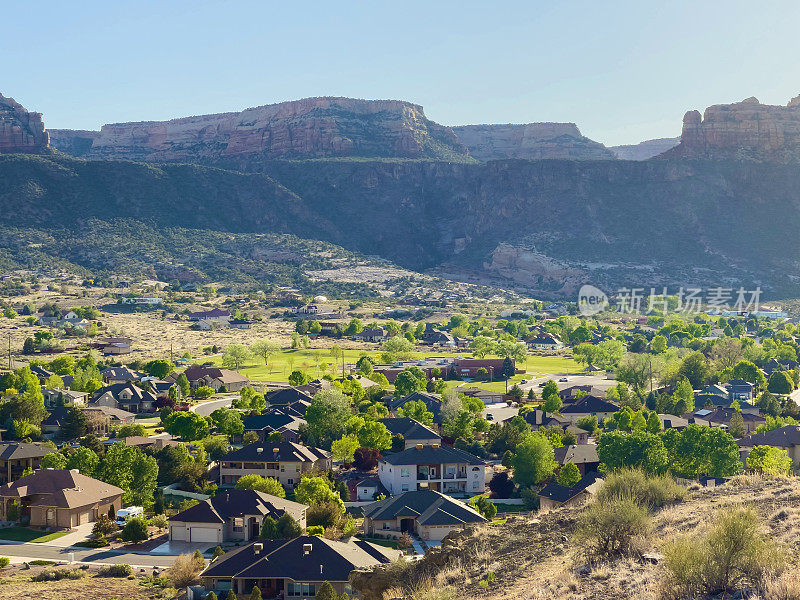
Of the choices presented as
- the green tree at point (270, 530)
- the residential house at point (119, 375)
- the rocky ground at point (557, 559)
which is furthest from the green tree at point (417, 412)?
the rocky ground at point (557, 559)

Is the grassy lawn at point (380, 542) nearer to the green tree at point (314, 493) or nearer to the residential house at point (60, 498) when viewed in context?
the green tree at point (314, 493)

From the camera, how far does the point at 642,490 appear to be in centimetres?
3497

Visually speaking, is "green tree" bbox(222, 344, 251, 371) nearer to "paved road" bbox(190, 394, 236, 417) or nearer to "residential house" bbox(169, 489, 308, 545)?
"paved road" bbox(190, 394, 236, 417)

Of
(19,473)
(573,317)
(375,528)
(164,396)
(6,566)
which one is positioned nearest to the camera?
(6,566)

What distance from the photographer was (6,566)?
40.7 m

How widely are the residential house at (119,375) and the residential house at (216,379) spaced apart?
15.4ft

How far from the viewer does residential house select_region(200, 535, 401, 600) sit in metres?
36.5

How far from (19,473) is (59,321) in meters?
84.9

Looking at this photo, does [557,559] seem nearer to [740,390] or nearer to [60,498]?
[60,498]

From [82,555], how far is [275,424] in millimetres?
28202

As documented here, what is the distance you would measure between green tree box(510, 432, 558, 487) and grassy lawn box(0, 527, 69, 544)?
23365mm

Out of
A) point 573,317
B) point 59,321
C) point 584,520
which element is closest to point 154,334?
point 59,321

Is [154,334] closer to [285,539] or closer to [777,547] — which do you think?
[285,539]

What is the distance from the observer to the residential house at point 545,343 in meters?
138
